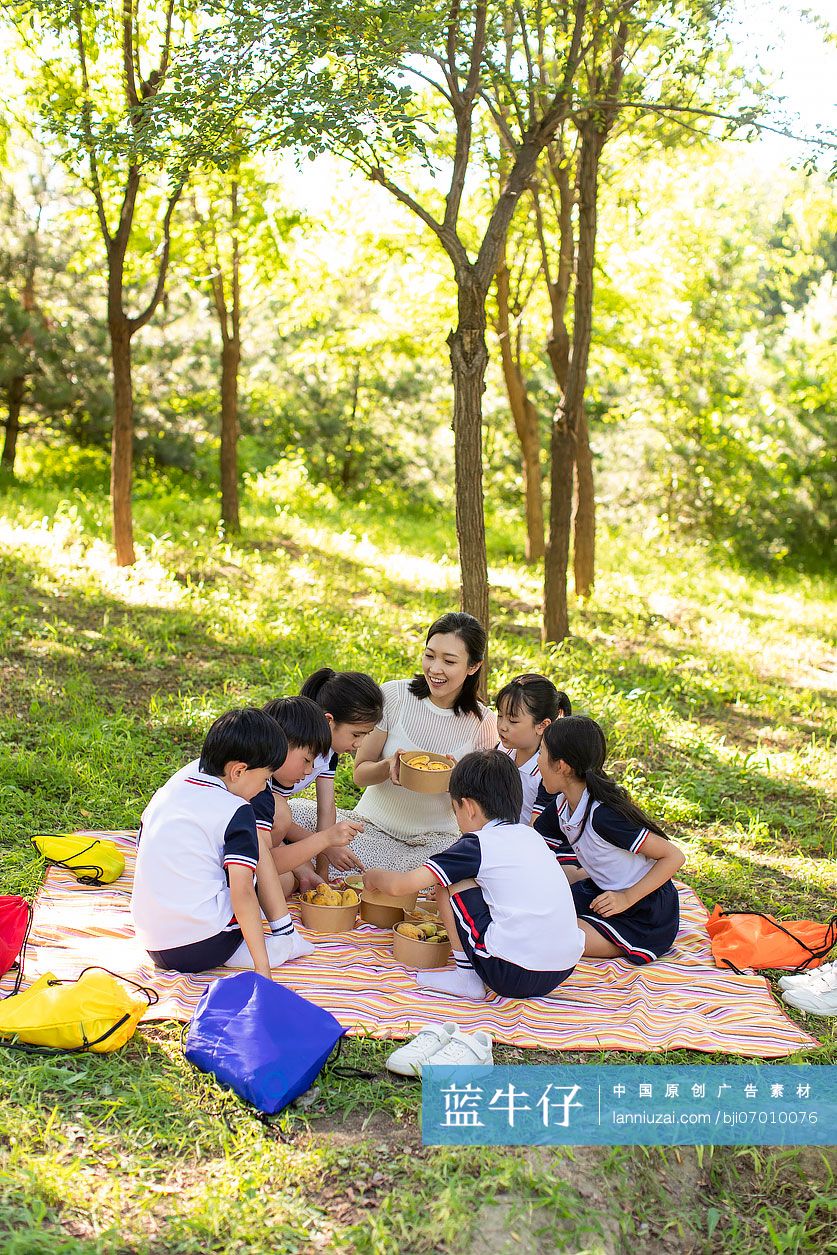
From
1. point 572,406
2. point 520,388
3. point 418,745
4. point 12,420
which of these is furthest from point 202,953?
point 12,420

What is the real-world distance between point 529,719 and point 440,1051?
4.95 ft

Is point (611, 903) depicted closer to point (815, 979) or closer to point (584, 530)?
point (815, 979)

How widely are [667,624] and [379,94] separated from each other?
6476mm

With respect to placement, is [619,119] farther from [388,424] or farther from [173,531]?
[388,424]

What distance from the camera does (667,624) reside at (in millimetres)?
10320

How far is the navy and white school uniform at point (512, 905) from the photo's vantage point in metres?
3.49

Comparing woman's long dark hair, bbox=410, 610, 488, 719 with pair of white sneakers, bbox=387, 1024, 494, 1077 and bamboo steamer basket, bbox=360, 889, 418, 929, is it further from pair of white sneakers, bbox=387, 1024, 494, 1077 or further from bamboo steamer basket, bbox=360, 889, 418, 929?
pair of white sneakers, bbox=387, 1024, 494, 1077

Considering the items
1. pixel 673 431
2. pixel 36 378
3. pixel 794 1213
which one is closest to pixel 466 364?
pixel 794 1213

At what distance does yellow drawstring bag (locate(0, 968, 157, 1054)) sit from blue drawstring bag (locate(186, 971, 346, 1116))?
0.22 metres

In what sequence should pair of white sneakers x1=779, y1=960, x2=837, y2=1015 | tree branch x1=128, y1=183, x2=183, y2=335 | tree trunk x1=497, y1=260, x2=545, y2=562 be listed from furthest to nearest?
tree trunk x1=497, y1=260, x2=545, y2=562 < tree branch x1=128, y1=183, x2=183, y2=335 < pair of white sneakers x1=779, y1=960, x2=837, y2=1015

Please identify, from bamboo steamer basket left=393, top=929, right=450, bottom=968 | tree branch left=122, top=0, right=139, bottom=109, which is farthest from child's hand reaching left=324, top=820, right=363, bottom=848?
tree branch left=122, top=0, right=139, bottom=109

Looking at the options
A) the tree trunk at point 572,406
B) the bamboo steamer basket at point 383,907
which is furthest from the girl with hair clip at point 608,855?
the tree trunk at point 572,406

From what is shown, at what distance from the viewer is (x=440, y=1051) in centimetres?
313

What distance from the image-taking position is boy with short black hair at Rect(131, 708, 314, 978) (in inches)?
135
